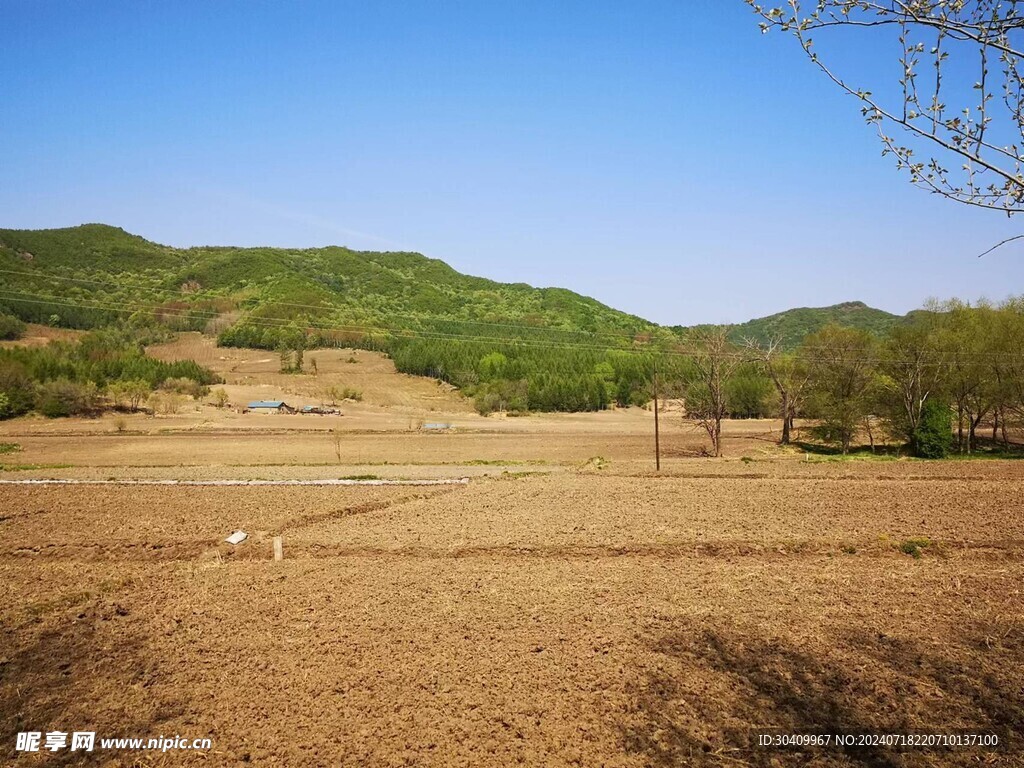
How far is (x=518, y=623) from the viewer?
33.2 feet

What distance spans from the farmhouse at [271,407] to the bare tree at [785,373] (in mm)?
53662

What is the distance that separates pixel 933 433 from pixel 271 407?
66.9 meters

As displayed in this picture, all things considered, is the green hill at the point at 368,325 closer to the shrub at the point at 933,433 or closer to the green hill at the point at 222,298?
the green hill at the point at 222,298

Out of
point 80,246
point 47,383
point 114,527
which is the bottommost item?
point 114,527

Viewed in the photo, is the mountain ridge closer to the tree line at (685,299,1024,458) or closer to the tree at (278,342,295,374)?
the tree at (278,342,295,374)

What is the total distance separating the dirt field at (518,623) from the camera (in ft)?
22.7

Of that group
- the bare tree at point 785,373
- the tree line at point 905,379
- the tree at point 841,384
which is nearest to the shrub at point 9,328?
the tree line at point 905,379

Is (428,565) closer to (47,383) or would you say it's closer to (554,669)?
(554,669)

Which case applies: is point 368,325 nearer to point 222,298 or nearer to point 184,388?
point 184,388

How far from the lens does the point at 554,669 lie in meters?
8.38

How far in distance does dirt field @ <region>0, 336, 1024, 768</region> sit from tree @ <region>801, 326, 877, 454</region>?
19596mm

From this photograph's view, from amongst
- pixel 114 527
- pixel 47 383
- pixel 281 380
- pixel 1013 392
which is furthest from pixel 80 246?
pixel 1013 392

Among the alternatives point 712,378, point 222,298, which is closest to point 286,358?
point 222,298

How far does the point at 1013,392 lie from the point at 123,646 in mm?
52948
